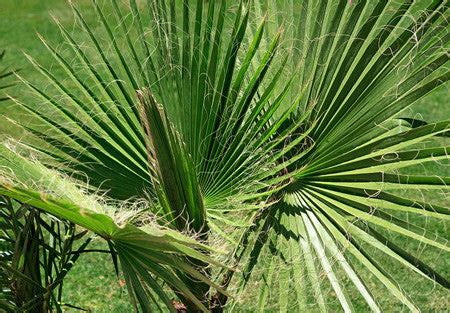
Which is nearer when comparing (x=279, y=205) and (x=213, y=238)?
(x=213, y=238)

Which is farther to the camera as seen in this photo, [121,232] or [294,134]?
[294,134]

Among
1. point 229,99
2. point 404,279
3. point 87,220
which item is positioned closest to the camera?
point 87,220

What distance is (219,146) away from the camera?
355 cm

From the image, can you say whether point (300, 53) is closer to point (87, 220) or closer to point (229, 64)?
point (229, 64)

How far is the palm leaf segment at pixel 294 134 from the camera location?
3.33 m

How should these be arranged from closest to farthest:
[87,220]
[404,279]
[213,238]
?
[87,220] < [213,238] < [404,279]

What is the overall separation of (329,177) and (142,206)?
2.23 feet

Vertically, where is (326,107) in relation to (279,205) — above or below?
above

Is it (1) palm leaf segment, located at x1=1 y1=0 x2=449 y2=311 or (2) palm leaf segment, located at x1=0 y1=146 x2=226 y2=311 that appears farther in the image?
(1) palm leaf segment, located at x1=1 y1=0 x2=449 y2=311

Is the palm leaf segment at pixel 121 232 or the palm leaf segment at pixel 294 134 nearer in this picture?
the palm leaf segment at pixel 121 232

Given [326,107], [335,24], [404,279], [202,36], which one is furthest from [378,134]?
[404,279]

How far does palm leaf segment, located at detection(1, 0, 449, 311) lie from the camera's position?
10.9 ft

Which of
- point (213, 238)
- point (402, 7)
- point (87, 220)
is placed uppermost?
point (402, 7)

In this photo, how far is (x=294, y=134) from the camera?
3.55m
